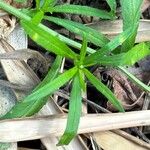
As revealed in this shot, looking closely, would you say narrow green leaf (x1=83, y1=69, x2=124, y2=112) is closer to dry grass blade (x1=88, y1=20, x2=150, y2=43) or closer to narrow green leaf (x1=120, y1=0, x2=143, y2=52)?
narrow green leaf (x1=120, y1=0, x2=143, y2=52)

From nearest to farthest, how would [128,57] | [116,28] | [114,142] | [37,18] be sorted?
[128,57], [37,18], [114,142], [116,28]

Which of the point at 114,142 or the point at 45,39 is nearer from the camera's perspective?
the point at 45,39

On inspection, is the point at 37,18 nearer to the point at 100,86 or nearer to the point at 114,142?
the point at 100,86

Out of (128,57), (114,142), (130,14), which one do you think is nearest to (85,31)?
(130,14)

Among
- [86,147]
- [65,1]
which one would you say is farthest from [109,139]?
[65,1]

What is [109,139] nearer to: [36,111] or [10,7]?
[36,111]

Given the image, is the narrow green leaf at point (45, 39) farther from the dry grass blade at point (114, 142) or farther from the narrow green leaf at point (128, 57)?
the dry grass blade at point (114, 142)
